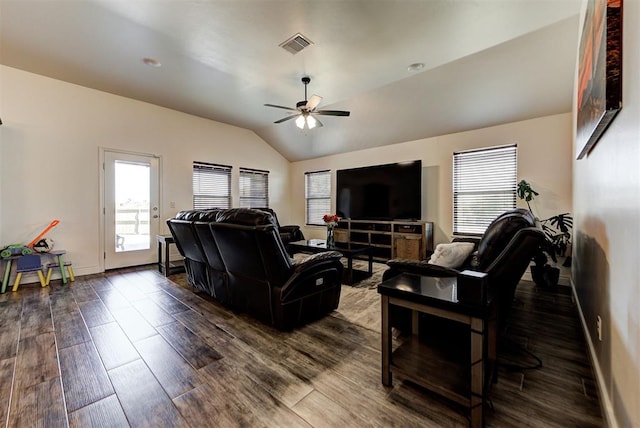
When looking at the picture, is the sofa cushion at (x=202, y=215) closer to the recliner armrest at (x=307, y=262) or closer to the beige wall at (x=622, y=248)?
the recliner armrest at (x=307, y=262)

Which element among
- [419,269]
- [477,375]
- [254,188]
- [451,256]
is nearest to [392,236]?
[451,256]

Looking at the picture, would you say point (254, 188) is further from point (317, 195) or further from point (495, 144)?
point (495, 144)

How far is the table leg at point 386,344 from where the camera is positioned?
1.58 metres

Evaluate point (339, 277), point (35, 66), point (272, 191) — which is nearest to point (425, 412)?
point (339, 277)

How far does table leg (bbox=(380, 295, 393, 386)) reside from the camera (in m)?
1.58

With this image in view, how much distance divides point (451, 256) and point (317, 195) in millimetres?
5135

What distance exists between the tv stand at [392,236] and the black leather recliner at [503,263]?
2313 mm

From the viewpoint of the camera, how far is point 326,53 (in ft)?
10.5

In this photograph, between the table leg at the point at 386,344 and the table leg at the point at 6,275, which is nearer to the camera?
the table leg at the point at 386,344

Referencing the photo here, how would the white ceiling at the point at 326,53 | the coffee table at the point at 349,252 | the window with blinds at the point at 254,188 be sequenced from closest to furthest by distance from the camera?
1. the white ceiling at the point at 326,53
2. the coffee table at the point at 349,252
3. the window with blinds at the point at 254,188

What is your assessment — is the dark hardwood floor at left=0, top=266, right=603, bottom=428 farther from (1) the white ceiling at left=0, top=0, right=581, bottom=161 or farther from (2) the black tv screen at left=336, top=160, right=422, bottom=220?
(1) the white ceiling at left=0, top=0, right=581, bottom=161

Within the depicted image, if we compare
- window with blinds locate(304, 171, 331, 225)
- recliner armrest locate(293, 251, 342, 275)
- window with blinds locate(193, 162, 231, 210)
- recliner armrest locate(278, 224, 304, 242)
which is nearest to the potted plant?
recliner armrest locate(293, 251, 342, 275)

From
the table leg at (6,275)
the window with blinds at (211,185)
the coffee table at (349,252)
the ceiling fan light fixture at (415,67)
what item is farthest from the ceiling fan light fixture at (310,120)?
the table leg at (6,275)

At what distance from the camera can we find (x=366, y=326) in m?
2.45
